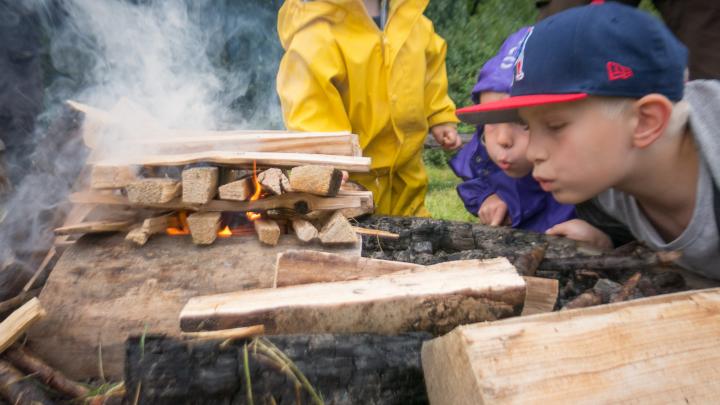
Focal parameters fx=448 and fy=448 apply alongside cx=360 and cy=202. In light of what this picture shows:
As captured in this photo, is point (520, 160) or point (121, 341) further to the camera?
point (520, 160)

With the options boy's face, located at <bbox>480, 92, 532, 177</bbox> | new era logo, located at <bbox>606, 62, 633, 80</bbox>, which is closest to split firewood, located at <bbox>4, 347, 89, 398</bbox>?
new era logo, located at <bbox>606, 62, 633, 80</bbox>

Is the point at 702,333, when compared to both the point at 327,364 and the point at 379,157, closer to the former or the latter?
the point at 327,364

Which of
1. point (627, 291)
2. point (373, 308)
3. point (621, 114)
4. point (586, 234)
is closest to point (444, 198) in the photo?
point (586, 234)

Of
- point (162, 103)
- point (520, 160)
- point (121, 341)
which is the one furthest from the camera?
point (162, 103)

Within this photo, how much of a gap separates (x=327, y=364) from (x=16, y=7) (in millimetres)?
4387

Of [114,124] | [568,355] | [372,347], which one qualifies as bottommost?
[372,347]

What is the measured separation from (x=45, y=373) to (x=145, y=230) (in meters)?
0.65

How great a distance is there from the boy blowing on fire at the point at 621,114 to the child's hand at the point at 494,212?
1.12 metres

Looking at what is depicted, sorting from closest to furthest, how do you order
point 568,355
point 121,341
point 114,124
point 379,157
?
point 568,355
point 121,341
point 114,124
point 379,157

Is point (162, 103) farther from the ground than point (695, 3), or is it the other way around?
point (695, 3)

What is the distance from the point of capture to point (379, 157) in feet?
12.3

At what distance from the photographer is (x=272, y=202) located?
2127 mm

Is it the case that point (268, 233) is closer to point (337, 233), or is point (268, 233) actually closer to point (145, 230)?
point (337, 233)

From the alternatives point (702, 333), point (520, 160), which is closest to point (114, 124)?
point (520, 160)
